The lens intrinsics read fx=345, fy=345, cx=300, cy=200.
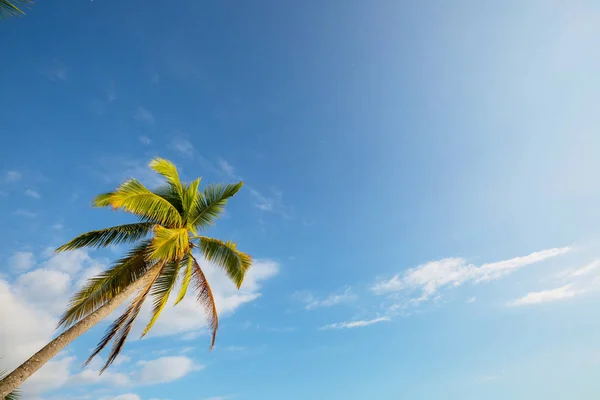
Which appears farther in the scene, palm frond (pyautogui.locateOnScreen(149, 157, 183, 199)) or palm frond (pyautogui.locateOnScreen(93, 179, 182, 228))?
palm frond (pyautogui.locateOnScreen(149, 157, 183, 199))

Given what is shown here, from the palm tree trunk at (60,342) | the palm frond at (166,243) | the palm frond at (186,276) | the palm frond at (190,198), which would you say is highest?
the palm frond at (190,198)

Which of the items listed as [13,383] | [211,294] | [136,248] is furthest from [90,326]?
[211,294]

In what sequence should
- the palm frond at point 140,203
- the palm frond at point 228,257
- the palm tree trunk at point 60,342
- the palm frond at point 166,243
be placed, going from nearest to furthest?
1. the palm tree trunk at point 60,342
2. the palm frond at point 166,243
3. the palm frond at point 140,203
4. the palm frond at point 228,257

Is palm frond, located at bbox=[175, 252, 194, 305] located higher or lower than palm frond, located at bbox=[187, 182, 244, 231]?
lower

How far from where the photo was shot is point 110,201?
11016mm

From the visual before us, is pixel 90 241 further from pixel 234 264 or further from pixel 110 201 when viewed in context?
pixel 234 264

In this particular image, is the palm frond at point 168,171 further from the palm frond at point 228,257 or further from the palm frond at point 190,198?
the palm frond at point 228,257

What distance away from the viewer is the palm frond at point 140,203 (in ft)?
36.3

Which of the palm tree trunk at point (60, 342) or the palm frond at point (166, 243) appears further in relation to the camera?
the palm frond at point (166, 243)

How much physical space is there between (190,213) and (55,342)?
5.88 m

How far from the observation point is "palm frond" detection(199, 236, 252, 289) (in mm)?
12812

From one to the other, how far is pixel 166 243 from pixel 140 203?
83.8 inches

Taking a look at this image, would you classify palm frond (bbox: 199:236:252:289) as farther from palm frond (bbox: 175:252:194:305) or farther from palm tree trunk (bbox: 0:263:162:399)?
palm tree trunk (bbox: 0:263:162:399)

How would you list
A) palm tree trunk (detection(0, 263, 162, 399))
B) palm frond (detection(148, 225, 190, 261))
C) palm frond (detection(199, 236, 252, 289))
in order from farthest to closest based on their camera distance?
palm frond (detection(199, 236, 252, 289))
palm frond (detection(148, 225, 190, 261))
palm tree trunk (detection(0, 263, 162, 399))
